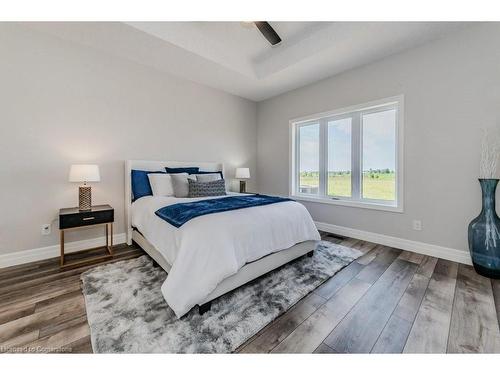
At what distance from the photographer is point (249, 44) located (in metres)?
3.04

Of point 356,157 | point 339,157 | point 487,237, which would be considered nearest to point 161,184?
point 339,157

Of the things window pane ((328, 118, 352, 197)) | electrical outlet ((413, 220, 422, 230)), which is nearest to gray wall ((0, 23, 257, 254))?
window pane ((328, 118, 352, 197))

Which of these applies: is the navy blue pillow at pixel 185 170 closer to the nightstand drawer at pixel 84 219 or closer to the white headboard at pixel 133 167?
the white headboard at pixel 133 167

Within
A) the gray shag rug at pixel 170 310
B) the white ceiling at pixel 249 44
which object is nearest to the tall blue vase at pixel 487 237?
the gray shag rug at pixel 170 310

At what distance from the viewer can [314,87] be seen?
3.75m

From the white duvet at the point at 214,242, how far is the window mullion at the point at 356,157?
5.07 feet

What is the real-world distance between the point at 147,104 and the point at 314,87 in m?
2.82

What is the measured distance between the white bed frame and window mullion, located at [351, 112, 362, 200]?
4.55 ft

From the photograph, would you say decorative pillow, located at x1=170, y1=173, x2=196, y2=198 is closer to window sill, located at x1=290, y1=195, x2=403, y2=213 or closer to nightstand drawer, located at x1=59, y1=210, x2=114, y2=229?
nightstand drawer, located at x1=59, y1=210, x2=114, y2=229

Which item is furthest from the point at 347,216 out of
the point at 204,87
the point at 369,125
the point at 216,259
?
the point at 204,87

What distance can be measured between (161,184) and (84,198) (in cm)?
88

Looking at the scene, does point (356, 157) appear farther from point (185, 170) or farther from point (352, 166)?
point (185, 170)

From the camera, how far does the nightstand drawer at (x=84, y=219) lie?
7.48 feet

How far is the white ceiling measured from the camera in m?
2.38
